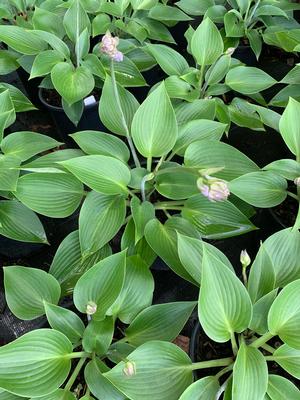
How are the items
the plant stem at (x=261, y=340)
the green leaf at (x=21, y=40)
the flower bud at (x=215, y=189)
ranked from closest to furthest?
the flower bud at (x=215, y=189), the plant stem at (x=261, y=340), the green leaf at (x=21, y=40)

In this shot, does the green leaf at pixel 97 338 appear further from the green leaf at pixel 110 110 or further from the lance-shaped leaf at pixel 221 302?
the green leaf at pixel 110 110

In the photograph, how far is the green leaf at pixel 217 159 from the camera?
1.15 m

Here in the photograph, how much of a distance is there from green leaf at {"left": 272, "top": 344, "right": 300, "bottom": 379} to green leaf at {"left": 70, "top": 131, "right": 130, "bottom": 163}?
0.62 m

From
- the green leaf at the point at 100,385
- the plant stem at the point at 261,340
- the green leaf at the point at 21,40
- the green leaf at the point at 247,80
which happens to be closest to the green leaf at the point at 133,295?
the green leaf at the point at 100,385

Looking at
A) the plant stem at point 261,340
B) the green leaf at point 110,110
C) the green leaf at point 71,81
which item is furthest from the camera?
the green leaf at point 71,81

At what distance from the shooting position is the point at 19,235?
1.28 m

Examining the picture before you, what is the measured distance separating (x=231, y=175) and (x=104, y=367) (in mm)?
558

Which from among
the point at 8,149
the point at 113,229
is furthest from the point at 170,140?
the point at 8,149

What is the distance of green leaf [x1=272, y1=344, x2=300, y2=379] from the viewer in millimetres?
878

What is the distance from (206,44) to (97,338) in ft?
3.22

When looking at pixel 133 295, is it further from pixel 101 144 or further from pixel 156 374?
pixel 101 144

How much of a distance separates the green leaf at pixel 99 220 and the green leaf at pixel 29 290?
0.38 feet

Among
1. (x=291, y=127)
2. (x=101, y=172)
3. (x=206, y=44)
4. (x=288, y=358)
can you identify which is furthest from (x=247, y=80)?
(x=288, y=358)

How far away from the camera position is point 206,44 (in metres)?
1.47
